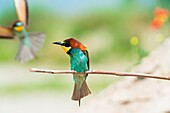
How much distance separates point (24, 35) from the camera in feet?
4.69

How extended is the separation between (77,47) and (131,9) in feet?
3.99

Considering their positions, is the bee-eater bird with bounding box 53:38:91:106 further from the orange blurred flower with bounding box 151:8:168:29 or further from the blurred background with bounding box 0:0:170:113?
the orange blurred flower with bounding box 151:8:168:29

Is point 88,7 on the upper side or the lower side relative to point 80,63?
upper

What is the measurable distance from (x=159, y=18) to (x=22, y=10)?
1.07 m

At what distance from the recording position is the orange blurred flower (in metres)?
2.27

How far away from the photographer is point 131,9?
2271 millimetres

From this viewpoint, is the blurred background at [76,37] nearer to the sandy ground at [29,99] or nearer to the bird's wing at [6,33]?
the sandy ground at [29,99]

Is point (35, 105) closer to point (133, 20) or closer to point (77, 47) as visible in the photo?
point (133, 20)

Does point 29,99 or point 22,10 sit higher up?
point 22,10

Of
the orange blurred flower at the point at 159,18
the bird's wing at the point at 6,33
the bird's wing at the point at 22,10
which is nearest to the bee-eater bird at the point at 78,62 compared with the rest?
the bird's wing at the point at 22,10

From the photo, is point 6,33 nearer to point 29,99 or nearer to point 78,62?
point 78,62

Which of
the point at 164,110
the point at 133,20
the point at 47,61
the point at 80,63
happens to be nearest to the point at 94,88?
the point at 47,61

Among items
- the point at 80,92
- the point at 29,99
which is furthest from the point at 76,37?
the point at 80,92

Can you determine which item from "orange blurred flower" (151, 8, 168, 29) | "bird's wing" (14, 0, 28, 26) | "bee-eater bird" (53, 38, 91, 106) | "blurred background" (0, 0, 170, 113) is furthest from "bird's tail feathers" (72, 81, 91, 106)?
"orange blurred flower" (151, 8, 168, 29)
